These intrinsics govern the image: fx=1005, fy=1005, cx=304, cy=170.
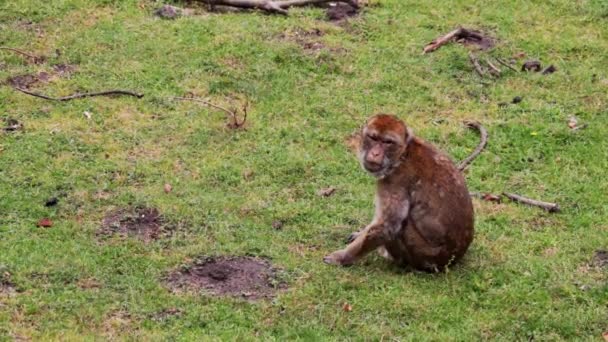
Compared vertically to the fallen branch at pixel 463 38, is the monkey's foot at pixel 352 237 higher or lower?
lower

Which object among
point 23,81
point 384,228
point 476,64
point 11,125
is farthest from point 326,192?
point 23,81

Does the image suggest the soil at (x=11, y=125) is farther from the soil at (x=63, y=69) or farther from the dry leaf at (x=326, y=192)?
the dry leaf at (x=326, y=192)

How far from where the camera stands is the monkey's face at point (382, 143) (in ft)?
26.7

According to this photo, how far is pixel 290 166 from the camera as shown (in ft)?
34.0

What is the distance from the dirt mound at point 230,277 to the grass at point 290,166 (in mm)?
139

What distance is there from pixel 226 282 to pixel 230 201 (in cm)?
154

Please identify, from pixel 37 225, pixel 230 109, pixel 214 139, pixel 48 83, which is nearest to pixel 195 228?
pixel 37 225

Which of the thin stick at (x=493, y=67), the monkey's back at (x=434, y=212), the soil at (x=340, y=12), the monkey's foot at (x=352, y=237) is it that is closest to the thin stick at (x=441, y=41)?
the thin stick at (x=493, y=67)

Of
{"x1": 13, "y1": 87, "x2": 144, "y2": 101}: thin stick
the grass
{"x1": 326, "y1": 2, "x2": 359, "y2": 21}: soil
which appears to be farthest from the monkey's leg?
{"x1": 326, "y1": 2, "x2": 359, "y2": 21}: soil

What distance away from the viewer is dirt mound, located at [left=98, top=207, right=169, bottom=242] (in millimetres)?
8898

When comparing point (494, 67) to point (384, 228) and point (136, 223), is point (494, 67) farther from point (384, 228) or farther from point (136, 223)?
point (136, 223)

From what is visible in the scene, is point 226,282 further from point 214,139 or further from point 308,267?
point 214,139

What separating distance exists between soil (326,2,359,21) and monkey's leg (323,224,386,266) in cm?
613

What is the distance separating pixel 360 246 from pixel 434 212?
2.25ft
